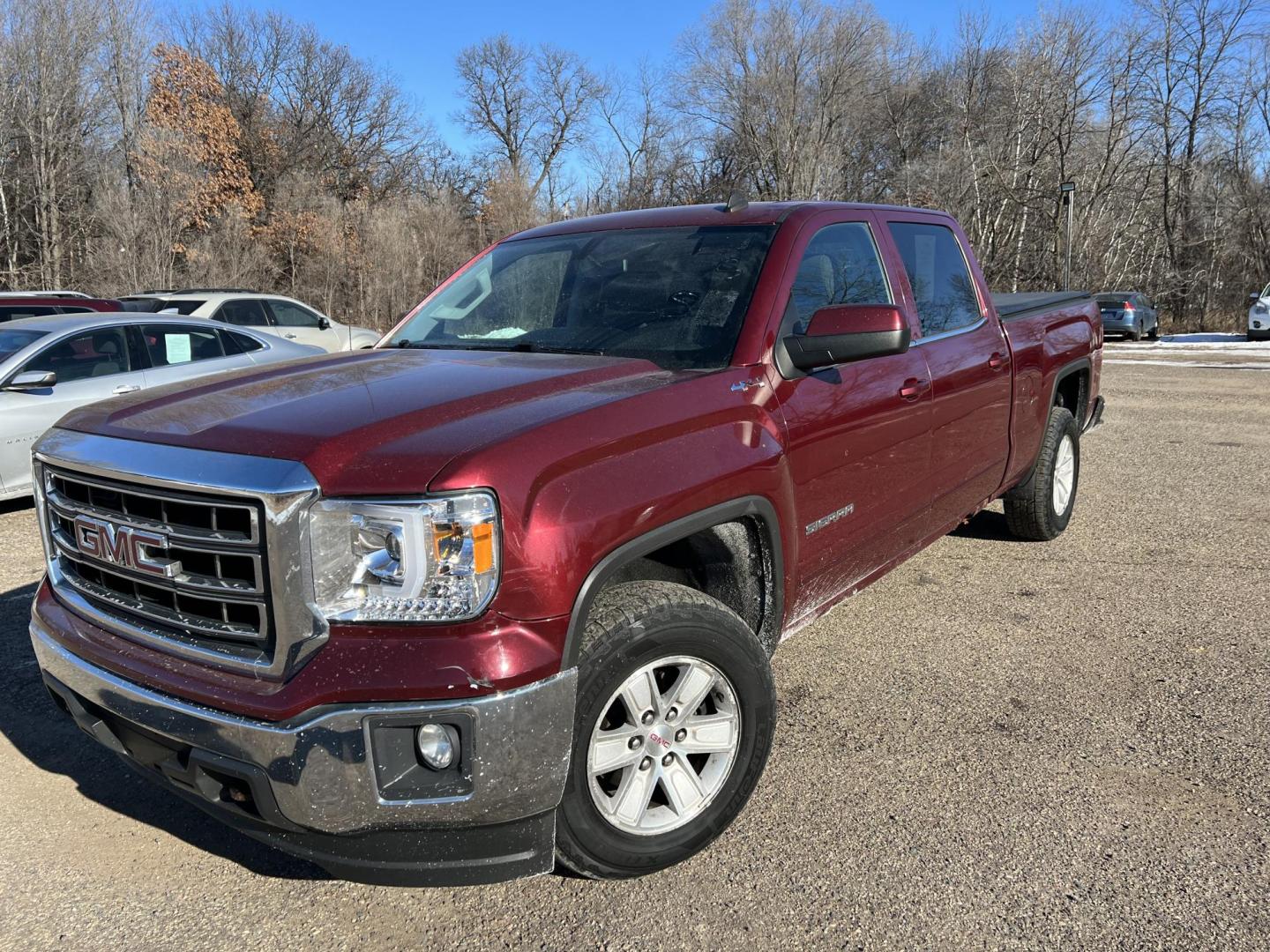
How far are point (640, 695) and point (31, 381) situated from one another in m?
6.43

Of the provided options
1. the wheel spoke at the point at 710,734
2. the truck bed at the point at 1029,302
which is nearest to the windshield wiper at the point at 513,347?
the wheel spoke at the point at 710,734

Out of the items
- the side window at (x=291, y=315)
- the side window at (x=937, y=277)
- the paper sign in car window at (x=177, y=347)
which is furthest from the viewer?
the side window at (x=291, y=315)

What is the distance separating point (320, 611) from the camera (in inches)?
85.5

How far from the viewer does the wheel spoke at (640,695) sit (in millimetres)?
2549

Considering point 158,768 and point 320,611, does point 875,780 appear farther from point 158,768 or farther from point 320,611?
point 158,768

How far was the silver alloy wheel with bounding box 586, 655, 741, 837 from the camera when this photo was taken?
254 centimetres

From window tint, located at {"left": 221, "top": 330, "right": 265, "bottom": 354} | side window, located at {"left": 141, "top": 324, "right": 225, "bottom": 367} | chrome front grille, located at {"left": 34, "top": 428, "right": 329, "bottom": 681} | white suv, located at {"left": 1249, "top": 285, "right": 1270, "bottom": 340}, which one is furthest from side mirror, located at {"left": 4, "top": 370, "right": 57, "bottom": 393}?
white suv, located at {"left": 1249, "top": 285, "right": 1270, "bottom": 340}

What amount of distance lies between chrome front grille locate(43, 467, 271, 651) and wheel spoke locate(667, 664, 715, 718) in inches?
43.0

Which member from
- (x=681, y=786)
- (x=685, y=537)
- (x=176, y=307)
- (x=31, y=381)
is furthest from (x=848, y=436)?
(x=176, y=307)

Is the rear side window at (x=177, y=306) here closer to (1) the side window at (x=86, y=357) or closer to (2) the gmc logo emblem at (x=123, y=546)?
(1) the side window at (x=86, y=357)

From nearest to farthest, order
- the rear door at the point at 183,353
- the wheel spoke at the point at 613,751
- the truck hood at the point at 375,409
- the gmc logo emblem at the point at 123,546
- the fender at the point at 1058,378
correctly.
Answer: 1. the truck hood at the point at 375,409
2. the gmc logo emblem at the point at 123,546
3. the wheel spoke at the point at 613,751
4. the fender at the point at 1058,378
5. the rear door at the point at 183,353

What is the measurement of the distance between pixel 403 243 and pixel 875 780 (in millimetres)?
29610

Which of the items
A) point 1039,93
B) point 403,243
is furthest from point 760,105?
point 403,243

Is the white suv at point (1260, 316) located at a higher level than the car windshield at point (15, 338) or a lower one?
→ lower
